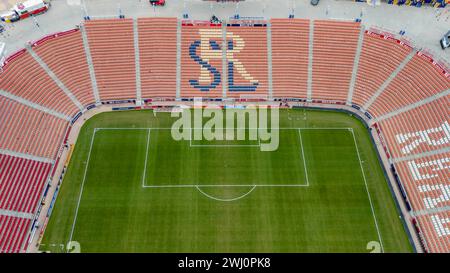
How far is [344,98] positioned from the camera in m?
61.0

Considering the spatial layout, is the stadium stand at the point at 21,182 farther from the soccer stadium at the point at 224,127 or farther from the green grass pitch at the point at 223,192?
the green grass pitch at the point at 223,192

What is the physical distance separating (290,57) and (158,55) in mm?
22454

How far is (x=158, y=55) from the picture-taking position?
202 ft

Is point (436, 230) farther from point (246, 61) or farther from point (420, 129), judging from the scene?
point (246, 61)

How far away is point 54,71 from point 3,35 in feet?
34.3

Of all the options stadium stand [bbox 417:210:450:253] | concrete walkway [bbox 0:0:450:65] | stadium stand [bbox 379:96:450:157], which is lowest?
stadium stand [bbox 417:210:450:253]

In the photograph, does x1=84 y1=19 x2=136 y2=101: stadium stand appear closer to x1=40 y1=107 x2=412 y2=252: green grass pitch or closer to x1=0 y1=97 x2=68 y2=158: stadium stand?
x1=40 y1=107 x2=412 y2=252: green grass pitch

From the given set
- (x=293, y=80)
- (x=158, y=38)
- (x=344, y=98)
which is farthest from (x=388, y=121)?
(x=158, y=38)

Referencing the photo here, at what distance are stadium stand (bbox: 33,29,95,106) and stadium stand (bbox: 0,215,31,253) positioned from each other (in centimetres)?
2069

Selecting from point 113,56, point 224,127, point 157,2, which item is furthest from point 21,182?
point 157,2

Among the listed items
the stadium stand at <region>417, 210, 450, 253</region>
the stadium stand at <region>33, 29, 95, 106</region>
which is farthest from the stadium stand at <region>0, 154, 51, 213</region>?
the stadium stand at <region>417, 210, 450, 253</region>

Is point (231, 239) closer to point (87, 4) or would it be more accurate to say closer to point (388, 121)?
point (388, 121)

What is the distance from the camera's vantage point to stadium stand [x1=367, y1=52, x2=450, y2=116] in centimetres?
5603

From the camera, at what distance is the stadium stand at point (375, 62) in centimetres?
6006
